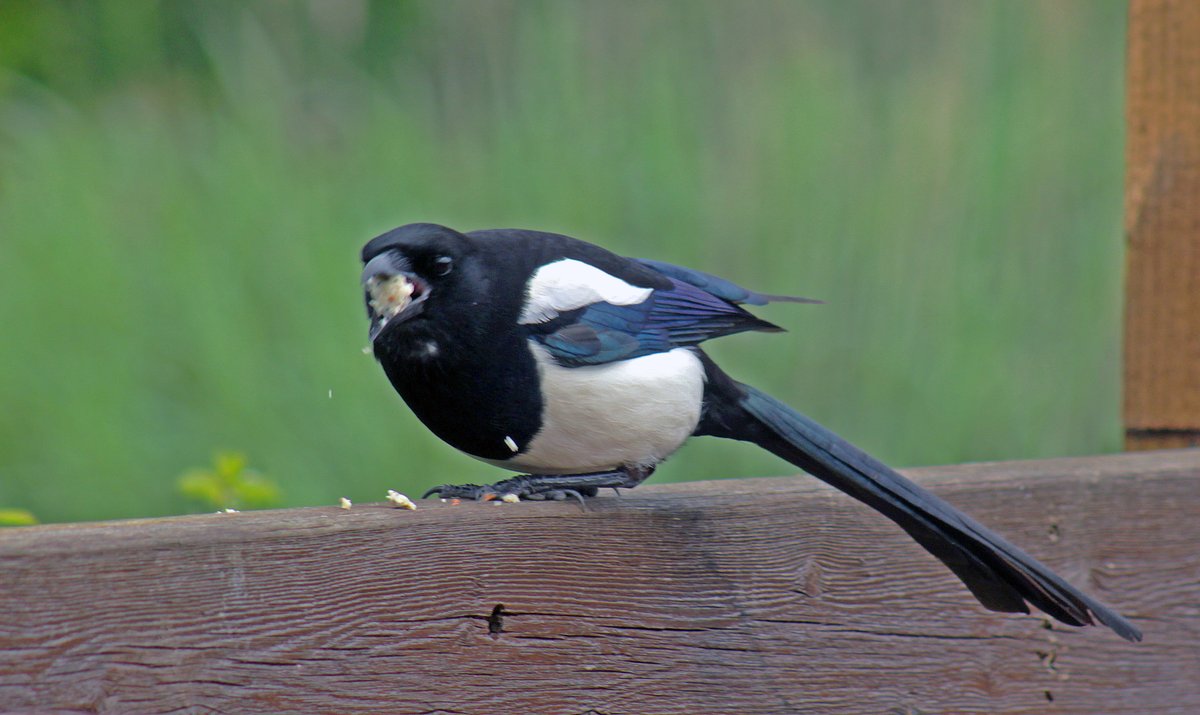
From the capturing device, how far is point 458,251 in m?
1.96

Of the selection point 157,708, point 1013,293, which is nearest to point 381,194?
point 1013,293

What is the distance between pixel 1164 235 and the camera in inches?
96.1

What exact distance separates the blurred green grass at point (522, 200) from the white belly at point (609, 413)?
2.51 feet

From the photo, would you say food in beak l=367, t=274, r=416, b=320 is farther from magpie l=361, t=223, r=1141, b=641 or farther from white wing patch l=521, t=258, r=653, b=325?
white wing patch l=521, t=258, r=653, b=325

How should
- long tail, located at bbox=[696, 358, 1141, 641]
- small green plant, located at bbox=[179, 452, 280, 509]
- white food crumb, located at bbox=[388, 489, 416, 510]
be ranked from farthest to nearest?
small green plant, located at bbox=[179, 452, 280, 509] < long tail, located at bbox=[696, 358, 1141, 641] < white food crumb, located at bbox=[388, 489, 416, 510]

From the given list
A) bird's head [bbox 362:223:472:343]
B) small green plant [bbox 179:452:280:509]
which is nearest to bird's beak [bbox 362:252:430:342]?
bird's head [bbox 362:223:472:343]

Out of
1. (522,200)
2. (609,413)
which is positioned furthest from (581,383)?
(522,200)

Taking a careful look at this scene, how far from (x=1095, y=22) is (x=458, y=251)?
212 cm

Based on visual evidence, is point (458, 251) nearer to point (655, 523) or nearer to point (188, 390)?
point (655, 523)

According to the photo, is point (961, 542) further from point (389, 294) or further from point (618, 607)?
point (389, 294)

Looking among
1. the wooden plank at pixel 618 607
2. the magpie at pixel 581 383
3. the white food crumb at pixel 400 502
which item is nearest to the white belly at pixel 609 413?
the magpie at pixel 581 383

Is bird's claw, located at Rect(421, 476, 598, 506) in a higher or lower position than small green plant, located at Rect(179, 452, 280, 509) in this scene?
higher

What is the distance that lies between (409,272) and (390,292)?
0.05 m

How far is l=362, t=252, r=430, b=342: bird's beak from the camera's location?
6.12 feet
